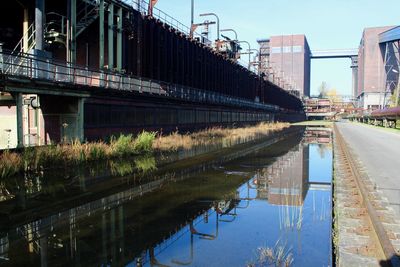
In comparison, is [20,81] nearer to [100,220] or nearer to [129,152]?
[129,152]

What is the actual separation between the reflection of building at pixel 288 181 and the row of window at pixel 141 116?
394 inches

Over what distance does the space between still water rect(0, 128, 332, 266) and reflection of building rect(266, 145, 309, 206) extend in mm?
35

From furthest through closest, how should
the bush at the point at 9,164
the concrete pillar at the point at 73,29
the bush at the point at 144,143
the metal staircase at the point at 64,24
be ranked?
1. the metal staircase at the point at 64,24
2. the concrete pillar at the point at 73,29
3. the bush at the point at 144,143
4. the bush at the point at 9,164

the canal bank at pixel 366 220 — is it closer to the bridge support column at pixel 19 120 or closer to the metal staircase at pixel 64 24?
the bridge support column at pixel 19 120

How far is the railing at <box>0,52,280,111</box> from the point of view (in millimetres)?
18095

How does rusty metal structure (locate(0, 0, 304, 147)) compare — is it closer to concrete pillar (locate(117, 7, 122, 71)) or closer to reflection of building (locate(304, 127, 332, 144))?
concrete pillar (locate(117, 7, 122, 71))

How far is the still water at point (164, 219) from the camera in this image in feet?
22.0

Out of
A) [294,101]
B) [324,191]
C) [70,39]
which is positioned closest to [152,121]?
[70,39]

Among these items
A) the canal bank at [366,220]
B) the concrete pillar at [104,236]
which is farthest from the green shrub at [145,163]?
the canal bank at [366,220]

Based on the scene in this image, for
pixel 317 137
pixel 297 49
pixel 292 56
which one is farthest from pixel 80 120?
pixel 297 49

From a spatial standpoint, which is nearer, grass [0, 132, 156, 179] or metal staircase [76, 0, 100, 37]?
grass [0, 132, 156, 179]

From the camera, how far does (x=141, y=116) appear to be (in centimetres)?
2686

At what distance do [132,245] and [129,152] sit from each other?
12505mm

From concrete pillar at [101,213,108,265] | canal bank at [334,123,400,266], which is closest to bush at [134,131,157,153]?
canal bank at [334,123,400,266]
